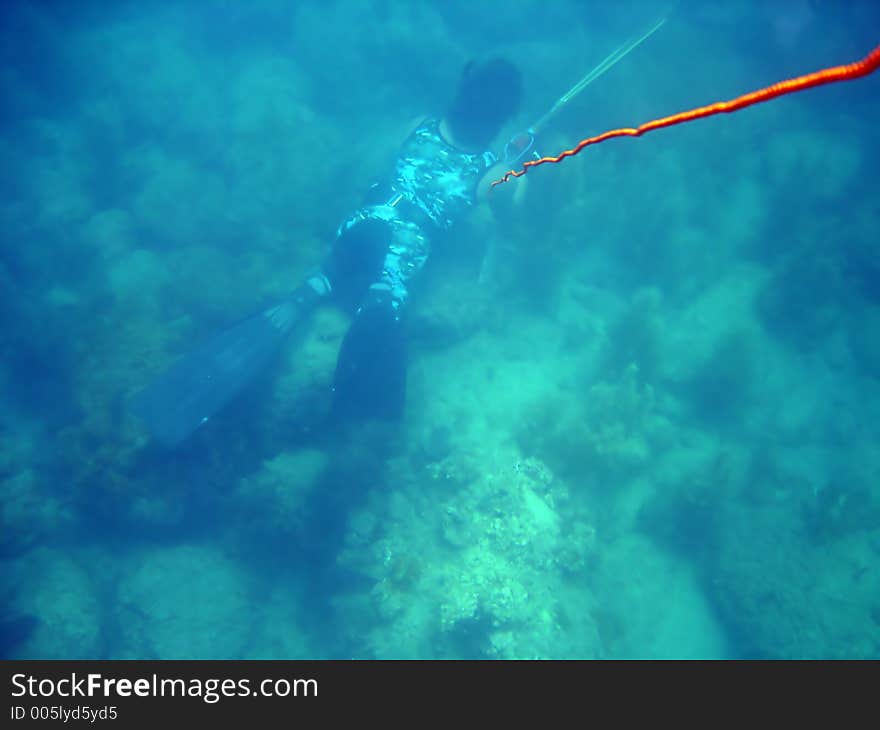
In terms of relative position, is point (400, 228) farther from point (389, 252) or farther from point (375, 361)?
point (375, 361)

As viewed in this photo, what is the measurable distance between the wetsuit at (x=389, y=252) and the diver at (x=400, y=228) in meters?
0.01

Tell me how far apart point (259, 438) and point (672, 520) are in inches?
249

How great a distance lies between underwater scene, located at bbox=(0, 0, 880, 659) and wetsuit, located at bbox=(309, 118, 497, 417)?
5 cm

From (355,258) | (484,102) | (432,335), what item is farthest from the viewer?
(432,335)

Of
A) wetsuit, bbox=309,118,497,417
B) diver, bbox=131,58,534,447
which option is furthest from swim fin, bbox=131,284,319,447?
wetsuit, bbox=309,118,497,417

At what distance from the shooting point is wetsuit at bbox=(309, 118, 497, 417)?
598 cm

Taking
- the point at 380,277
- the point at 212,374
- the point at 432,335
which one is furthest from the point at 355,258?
the point at 212,374

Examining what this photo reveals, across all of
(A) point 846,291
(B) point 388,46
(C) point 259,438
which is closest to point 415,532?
(C) point 259,438

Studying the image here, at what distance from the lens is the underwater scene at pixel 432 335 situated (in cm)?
606

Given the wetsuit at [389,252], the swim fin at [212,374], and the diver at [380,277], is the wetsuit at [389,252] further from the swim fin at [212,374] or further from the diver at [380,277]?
the swim fin at [212,374]

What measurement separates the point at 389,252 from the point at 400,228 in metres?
0.42

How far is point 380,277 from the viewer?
6469mm

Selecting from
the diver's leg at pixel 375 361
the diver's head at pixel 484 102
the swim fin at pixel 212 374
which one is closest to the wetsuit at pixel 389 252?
the diver's leg at pixel 375 361
